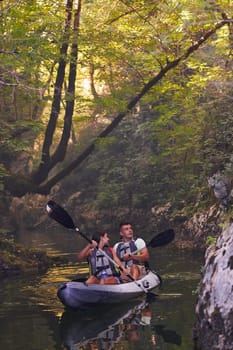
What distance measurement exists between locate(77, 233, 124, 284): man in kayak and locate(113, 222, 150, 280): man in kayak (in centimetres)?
93

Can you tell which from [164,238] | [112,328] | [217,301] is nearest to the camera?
[217,301]

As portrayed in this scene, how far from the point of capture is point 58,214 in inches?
521

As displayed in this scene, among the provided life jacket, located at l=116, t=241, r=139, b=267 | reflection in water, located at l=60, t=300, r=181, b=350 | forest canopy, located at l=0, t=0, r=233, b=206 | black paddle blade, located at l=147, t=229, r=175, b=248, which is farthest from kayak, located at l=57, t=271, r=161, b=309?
forest canopy, located at l=0, t=0, r=233, b=206

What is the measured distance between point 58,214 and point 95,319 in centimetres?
325

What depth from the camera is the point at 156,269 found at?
16.0 meters

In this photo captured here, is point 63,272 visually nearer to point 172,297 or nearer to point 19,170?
point 172,297

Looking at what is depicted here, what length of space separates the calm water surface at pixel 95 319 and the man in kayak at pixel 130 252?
2.50 ft

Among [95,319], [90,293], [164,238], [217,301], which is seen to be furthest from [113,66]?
[217,301]

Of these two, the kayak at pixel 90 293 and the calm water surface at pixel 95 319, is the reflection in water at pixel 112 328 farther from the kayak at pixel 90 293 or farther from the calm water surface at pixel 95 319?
the kayak at pixel 90 293

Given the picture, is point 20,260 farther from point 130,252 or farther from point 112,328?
point 112,328

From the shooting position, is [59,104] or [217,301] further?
[59,104]

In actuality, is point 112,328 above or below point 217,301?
below

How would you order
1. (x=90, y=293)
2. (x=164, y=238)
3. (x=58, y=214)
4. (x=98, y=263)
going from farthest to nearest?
1. (x=164, y=238)
2. (x=58, y=214)
3. (x=98, y=263)
4. (x=90, y=293)

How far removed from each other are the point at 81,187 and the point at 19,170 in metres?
5.02
